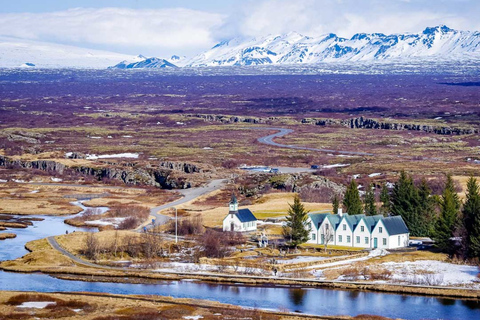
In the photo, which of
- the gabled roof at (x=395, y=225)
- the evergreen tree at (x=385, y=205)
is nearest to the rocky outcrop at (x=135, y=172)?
the evergreen tree at (x=385, y=205)

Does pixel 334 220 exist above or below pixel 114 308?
above

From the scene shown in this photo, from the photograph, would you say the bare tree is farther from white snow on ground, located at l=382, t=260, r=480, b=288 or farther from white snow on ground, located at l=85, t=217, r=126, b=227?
white snow on ground, located at l=85, t=217, r=126, b=227

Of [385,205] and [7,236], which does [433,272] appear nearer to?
[385,205]

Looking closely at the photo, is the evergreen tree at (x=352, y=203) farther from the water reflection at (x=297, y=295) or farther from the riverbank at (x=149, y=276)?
the water reflection at (x=297, y=295)

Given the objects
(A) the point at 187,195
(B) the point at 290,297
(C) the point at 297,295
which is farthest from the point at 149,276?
(A) the point at 187,195

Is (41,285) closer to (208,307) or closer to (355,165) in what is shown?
(208,307)
